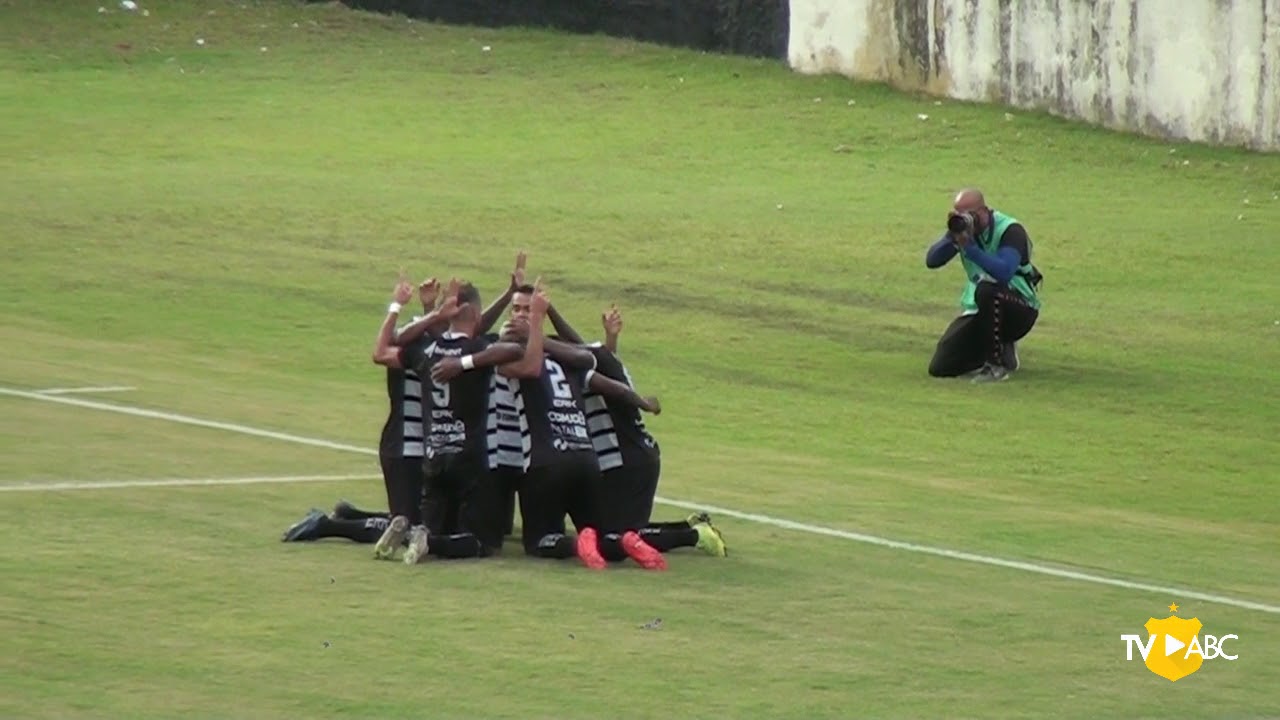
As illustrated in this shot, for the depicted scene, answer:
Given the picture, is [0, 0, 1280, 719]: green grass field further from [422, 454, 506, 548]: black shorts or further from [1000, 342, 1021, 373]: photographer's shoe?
[422, 454, 506, 548]: black shorts

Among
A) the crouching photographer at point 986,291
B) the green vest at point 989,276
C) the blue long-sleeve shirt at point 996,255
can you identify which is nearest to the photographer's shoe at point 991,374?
the crouching photographer at point 986,291

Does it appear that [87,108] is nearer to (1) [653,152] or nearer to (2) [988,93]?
(1) [653,152]

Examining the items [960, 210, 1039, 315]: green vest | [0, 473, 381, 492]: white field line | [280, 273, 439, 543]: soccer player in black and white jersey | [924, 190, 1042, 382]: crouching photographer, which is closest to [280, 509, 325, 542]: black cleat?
[280, 273, 439, 543]: soccer player in black and white jersey

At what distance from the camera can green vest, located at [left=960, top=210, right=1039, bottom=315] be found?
67.1 feet

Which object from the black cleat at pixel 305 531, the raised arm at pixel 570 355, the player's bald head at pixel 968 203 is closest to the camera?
the raised arm at pixel 570 355

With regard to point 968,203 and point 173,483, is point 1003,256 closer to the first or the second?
point 968,203

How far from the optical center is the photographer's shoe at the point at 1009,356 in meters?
20.9

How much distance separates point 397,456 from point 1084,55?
21.7 meters

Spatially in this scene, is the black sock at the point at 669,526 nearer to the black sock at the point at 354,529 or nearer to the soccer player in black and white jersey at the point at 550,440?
the soccer player in black and white jersey at the point at 550,440

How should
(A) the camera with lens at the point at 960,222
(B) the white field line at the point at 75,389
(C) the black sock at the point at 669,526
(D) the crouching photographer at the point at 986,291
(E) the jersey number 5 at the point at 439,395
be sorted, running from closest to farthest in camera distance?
1. (E) the jersey number 5 at the point at 439,395
2. (C) the black sock at the point at 669,526
3. (B) the white field line at the point at 75,389
4. (A) the camera with lens at the point at 960,222
5. (D) the crouching photographer at the point at 986,291

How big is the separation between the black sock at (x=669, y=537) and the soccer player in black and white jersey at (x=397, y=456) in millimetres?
1147

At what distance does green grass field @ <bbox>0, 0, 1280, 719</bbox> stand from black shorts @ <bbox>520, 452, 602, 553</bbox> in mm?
265

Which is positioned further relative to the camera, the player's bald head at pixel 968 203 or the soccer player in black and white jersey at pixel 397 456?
the player's bald head at pixel 968 203

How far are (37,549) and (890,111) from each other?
76.6 ft
